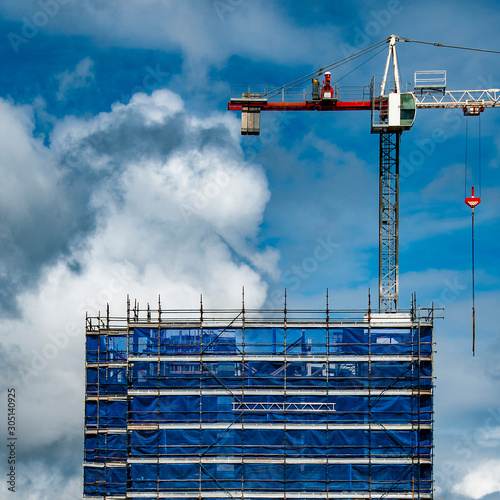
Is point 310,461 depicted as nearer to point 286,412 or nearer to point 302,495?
point 302,495

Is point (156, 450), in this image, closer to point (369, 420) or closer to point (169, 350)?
point (169, 350)

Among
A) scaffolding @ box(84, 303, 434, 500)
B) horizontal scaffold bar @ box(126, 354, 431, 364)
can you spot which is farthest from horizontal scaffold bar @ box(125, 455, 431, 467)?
horizontal scaffold bar @ box(126, 354, 431, 364)

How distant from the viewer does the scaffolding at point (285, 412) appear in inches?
2173

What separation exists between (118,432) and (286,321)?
16.7 m

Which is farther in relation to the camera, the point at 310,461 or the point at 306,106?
the point at 306,106

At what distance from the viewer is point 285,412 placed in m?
55.2

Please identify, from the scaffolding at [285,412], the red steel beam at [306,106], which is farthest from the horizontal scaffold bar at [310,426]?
the red steel beam at [306,106]

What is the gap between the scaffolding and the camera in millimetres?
55188

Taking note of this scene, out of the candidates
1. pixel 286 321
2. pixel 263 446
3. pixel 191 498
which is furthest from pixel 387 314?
pixel 191 498

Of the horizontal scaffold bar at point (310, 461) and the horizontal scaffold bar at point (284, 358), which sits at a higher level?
the horizontal scaffold bar at point (284, 358)

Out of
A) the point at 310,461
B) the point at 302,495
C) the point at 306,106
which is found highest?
the point at 306,106

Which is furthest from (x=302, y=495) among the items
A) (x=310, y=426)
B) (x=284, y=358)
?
(x=284, y=358)

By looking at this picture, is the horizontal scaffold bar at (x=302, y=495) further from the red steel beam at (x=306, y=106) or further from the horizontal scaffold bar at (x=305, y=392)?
the red steel beam at (x=306, y=106)

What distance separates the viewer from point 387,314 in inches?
2274
